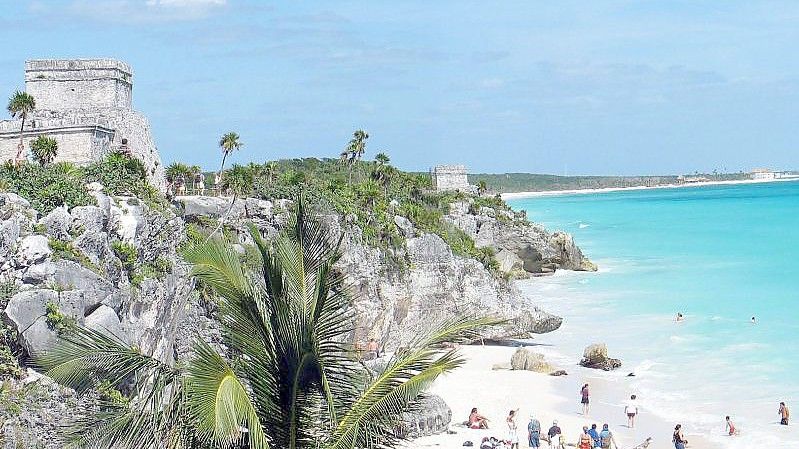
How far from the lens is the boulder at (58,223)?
45.6 feet

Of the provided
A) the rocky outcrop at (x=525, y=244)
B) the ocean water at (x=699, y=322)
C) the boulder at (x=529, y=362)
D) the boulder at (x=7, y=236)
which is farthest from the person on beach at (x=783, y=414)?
the rocky outcrop at (x=525, y=244)

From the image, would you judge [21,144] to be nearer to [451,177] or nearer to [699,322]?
[699,322]

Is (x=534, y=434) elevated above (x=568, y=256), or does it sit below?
below

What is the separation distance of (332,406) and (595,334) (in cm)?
2480

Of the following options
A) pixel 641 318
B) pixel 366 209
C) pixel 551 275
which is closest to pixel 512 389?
pixel 366 209

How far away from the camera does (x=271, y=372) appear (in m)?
8.38

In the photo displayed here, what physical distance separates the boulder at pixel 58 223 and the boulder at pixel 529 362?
14.5 meters

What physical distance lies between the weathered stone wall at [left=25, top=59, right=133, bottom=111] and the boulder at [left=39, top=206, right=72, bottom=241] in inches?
479

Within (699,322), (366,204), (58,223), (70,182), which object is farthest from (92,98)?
(699,322)

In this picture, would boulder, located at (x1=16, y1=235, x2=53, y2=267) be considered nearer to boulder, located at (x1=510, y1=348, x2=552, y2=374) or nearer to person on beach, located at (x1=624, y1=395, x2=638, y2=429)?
person on beach, located at (x1=624, y1=395, x2=638, y2=429)

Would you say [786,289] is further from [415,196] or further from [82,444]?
[82,444]

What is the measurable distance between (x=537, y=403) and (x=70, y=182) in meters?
12.0

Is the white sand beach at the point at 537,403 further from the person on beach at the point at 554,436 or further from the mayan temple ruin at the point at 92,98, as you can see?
→ the mayan temple ruin at the point at 92,98

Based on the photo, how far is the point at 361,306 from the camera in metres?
25.0
